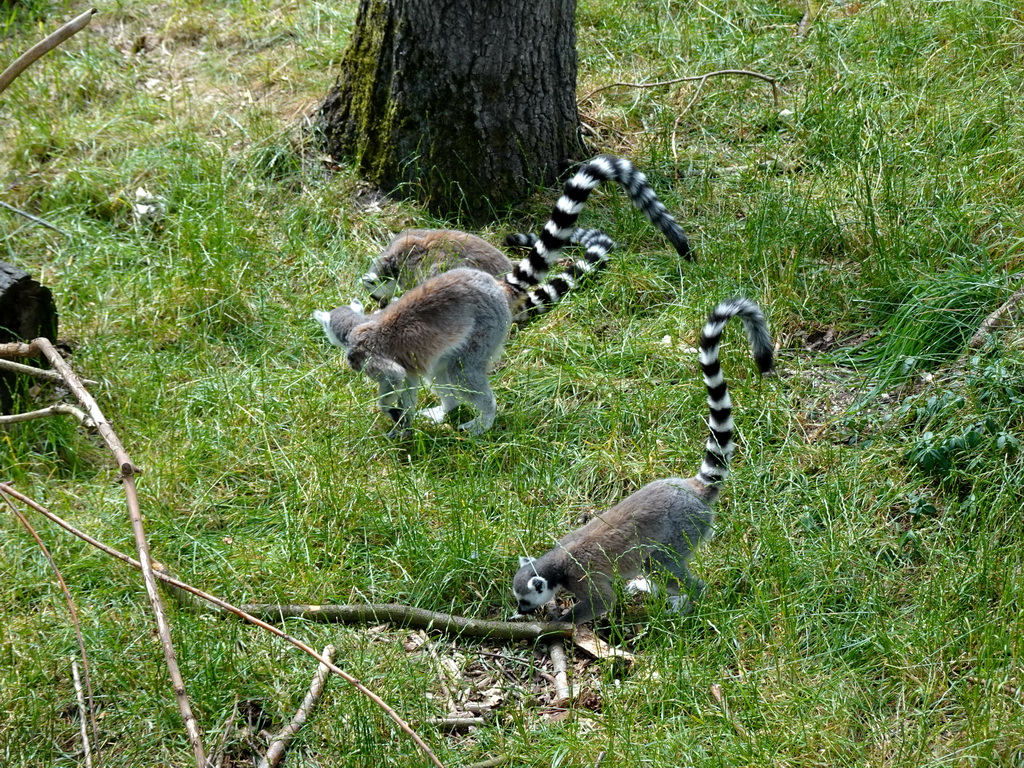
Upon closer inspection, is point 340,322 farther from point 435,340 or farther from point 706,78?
point 706,78

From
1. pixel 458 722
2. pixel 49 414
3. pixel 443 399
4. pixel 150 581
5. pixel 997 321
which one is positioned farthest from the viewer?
pixel 443 399

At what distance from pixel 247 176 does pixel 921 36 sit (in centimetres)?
413

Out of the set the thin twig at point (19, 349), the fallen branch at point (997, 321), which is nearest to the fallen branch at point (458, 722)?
the thin twig at point (19, 349)

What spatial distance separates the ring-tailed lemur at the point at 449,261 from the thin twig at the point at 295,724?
226 centimetres

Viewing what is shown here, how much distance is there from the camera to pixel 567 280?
189 inches

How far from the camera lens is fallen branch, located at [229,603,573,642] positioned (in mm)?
3287

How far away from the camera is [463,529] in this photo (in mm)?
3537

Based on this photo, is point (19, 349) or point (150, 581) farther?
point (19, 349)

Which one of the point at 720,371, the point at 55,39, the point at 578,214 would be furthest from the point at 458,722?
the point at 578,214

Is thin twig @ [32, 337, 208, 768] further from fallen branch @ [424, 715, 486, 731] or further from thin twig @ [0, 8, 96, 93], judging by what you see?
fallen branch @ [424, 715, 486, 731]

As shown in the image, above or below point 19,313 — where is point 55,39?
above

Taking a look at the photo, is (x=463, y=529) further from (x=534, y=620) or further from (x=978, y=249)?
(x=978, y=249)

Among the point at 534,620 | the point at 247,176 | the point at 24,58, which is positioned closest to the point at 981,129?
the point at 534,620

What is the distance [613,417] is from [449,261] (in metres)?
1.35
